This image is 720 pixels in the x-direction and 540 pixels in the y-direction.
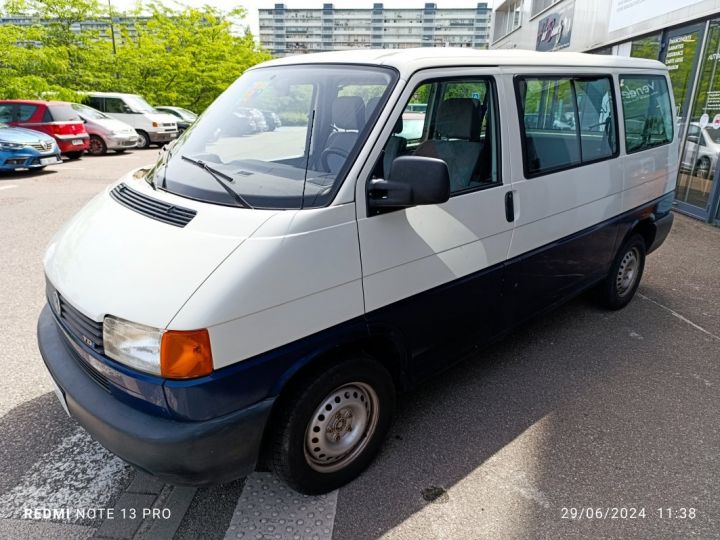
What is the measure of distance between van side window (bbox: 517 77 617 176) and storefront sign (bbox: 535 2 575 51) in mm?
13653

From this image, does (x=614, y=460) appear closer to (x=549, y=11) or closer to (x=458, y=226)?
(x=458, y=226)

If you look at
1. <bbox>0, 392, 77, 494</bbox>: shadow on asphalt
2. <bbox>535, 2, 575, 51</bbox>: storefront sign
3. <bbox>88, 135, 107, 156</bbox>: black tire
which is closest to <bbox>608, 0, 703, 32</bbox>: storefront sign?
<bbox>535, 2, 575, 51</bbox>: storefront sign

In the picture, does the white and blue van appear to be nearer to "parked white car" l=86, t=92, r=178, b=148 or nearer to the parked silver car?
the parked silver car

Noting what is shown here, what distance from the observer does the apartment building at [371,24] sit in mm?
117812

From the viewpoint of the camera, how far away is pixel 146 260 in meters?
2.07

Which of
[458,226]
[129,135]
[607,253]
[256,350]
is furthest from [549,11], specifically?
[256,350]

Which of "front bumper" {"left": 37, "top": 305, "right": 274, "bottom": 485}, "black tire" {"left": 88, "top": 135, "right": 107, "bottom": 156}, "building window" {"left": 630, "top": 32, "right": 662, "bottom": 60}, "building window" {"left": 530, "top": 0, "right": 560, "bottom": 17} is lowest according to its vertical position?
"black tire" {"left": 88, "top": 135, "right": 107, "bottom": 156}

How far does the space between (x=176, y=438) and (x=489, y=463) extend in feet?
5.46

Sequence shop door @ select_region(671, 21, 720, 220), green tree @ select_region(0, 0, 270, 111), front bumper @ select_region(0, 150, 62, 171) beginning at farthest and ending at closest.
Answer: green tree @ select_region(0, 0, 270, 111), front bumper @ select_region(0, 150, 62, 171), shop door @ select_region(671, 21, 720, 220)

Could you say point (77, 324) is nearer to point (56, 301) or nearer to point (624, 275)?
point (56, 301)

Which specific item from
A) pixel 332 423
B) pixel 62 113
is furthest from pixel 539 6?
pixel 332 423

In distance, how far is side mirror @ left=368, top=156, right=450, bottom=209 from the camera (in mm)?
2189

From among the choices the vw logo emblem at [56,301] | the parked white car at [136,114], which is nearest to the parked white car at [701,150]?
the vw logo emblem at [56,301]

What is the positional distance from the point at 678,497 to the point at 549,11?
63.2 feet
